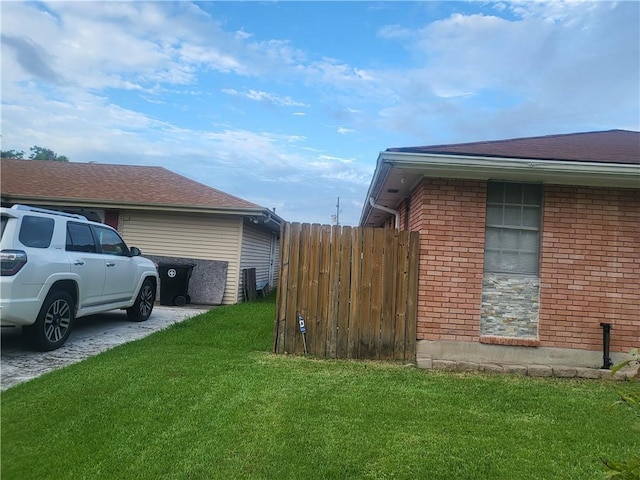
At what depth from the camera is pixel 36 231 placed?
6.24 m

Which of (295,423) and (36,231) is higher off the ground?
(36,231)

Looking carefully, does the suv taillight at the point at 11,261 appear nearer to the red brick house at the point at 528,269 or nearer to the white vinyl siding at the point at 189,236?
the red brick house at the point at 528,269

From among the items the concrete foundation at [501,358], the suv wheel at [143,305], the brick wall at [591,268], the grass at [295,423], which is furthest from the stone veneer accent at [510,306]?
the suv wheel at [143,305]

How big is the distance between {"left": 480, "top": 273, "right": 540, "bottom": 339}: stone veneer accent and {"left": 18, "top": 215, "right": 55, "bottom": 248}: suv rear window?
6070 millimetres

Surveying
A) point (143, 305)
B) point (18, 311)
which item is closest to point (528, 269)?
point (18, 311)

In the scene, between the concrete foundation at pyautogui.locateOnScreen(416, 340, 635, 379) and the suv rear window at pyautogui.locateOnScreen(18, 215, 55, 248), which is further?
the concrete foundation at pyautogui.locateOnScreen(416, 340, 635, 379)

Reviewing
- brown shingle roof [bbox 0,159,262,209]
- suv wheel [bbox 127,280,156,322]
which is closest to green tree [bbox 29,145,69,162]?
brown shingle roof [bbox 0,159,262,209]

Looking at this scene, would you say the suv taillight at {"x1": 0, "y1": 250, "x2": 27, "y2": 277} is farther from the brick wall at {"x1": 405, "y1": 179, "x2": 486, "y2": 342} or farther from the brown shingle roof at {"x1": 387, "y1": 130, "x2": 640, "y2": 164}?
the brick wall at {"x1": 405, "y1": 179, "x2": 486, "y2": 342}

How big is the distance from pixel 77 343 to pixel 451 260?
5.67 meters

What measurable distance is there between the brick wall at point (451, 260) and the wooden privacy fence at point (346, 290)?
195 millimetres

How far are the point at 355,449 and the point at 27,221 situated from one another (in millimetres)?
4985

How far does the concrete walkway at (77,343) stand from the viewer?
5.59 meters

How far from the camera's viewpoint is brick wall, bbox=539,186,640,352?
22.4ft

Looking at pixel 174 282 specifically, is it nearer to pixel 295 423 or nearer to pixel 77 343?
pixel 77 343
